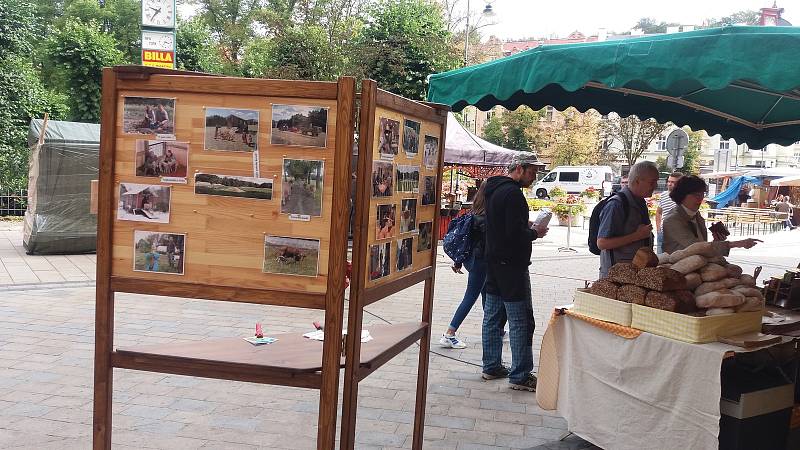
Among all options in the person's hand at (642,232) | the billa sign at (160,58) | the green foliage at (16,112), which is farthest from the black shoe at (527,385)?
the green foliage at (16,112)

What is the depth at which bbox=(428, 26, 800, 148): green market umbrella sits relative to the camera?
3469 mm

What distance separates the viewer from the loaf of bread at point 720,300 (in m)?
3.49

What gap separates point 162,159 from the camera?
8.46 ft

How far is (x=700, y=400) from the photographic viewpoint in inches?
130

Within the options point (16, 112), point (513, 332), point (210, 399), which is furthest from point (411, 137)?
point (16, 112)

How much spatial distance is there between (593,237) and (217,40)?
3601 cm

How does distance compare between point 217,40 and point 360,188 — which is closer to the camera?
point 360,188

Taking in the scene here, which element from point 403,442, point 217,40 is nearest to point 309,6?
point 217,40

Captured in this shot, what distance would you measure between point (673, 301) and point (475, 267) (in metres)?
2.68

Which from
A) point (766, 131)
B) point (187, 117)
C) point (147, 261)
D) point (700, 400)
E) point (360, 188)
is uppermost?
point (766, 131)

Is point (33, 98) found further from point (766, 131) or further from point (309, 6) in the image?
point (766, 131)

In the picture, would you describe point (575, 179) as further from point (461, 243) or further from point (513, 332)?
→ point (513, 332)

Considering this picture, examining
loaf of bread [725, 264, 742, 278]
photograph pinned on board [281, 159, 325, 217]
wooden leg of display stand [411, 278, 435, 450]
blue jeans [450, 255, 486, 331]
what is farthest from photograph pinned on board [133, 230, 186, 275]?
blue jeans [450, 255, 486, 331]

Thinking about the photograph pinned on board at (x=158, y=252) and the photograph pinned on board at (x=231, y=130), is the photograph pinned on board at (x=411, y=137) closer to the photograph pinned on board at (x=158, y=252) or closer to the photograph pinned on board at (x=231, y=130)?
the photograph pinned on board at (x=231, y=130)
